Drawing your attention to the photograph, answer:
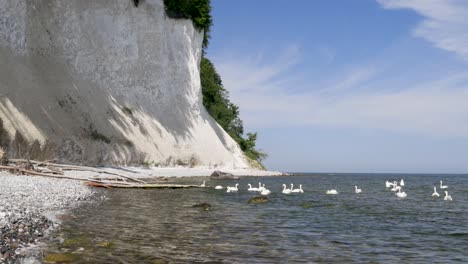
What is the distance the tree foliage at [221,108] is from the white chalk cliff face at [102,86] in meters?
11.3

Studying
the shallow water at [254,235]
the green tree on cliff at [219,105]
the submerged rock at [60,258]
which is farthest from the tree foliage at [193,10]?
the submerged rock at [60,258]

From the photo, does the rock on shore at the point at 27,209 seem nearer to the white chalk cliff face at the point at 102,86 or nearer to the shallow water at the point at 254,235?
the shallow water at the point at 254,235

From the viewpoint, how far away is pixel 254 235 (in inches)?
487

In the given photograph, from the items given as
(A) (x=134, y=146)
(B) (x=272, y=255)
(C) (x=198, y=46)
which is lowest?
(B) (x=272, y=255)

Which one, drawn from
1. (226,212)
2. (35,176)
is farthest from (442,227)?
(35,176)

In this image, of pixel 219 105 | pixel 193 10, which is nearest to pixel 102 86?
pixel 193 10

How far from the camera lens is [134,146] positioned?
41719 millimetres

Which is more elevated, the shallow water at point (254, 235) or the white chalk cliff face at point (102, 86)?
the white chalk cliff face at point (102, 86)

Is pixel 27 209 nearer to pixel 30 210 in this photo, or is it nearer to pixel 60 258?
pixel 30 210

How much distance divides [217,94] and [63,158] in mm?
39604

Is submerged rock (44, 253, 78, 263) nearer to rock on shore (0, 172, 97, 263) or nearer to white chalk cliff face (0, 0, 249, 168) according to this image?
rock on shore (0, 172, 97, 263)

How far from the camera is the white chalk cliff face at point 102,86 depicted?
33750 mm

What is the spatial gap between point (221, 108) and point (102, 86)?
30.8 meters

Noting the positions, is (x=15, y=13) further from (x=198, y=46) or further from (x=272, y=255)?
(x=272, y=255)
